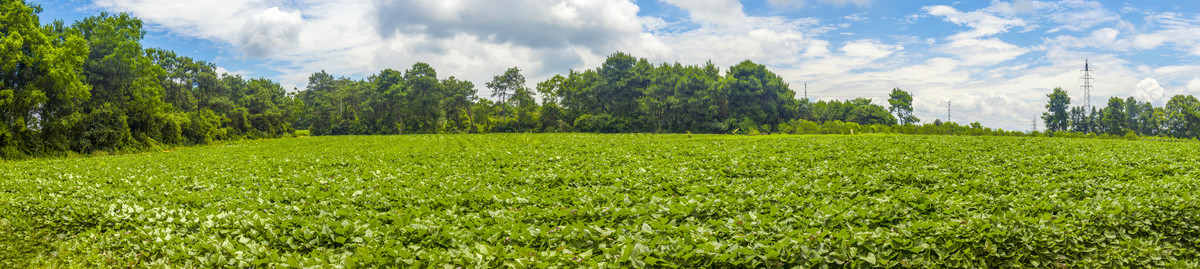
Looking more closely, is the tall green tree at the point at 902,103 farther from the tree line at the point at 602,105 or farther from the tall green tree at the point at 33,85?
the tall green tree at the point at 33,85

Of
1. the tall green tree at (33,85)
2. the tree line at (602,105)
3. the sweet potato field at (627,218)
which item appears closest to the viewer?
the sweet potato field at (627,218)

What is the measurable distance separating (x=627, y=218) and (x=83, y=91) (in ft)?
93.5

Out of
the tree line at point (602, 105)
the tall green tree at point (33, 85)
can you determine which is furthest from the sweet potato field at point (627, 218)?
→ the tree line at point (602, 105)

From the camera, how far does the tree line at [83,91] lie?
22.3 m

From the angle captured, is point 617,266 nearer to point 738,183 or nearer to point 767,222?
point 767,222

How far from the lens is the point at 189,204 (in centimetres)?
908

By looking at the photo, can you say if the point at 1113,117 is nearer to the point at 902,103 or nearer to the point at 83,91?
the point at 902,103

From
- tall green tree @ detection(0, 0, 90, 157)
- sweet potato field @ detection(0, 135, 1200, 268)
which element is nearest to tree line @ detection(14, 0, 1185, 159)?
tall green tree @ detection(0, 0, 90, 157)

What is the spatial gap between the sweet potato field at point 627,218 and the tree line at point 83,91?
14.0m

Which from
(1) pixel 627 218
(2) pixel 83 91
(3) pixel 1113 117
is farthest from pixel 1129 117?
(2) pixel 83 91

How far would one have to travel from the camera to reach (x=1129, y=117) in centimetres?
5994

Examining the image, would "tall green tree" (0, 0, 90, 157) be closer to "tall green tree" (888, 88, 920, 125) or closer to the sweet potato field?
the sweet potato field

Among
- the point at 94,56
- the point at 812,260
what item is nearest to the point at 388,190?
the point at 812,260

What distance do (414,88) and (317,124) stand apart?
1354 centimetres
